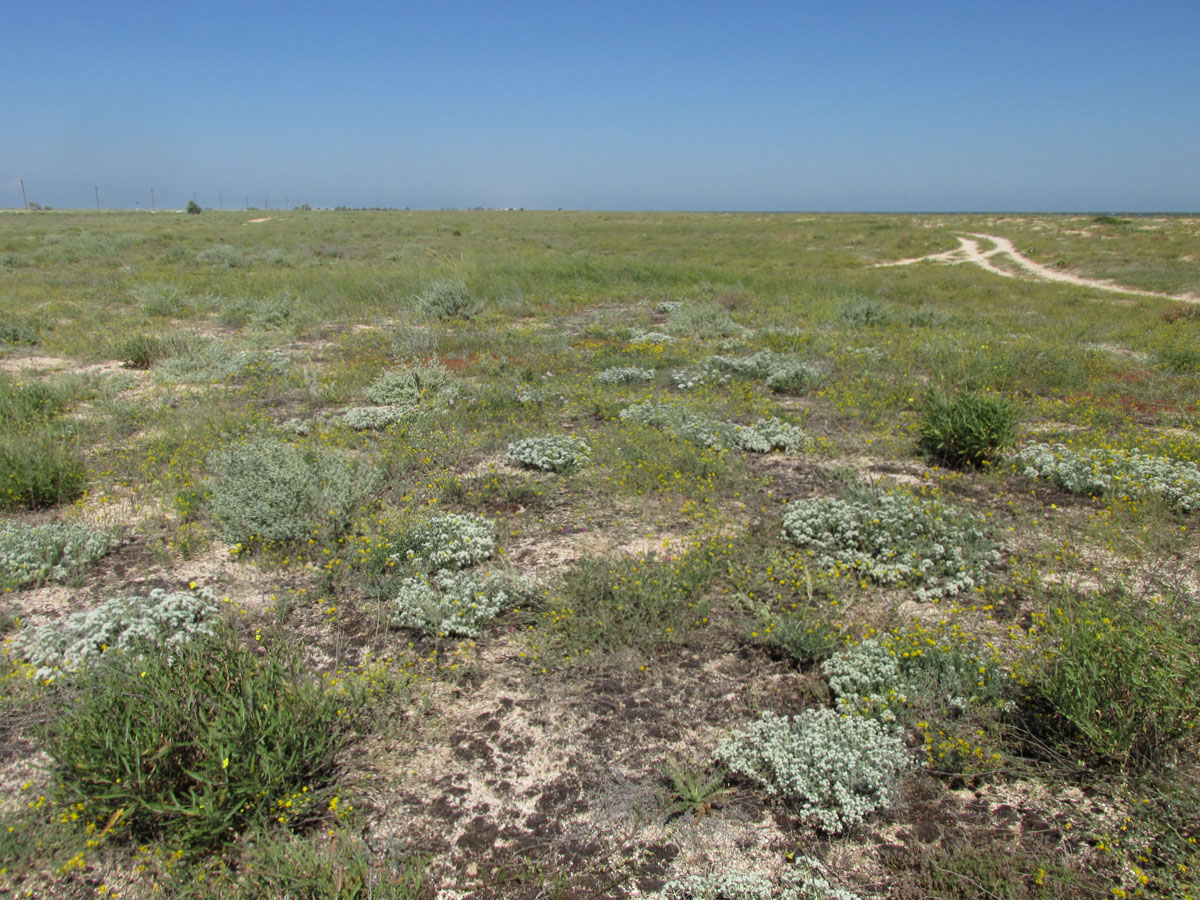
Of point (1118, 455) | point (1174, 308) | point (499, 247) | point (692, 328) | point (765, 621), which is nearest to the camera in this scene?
point (765, 621)

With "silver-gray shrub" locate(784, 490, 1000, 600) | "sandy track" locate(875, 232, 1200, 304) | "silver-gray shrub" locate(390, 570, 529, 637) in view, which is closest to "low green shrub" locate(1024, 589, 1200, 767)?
"silver-gray shrub" locate(784, 490, 1000, 600)

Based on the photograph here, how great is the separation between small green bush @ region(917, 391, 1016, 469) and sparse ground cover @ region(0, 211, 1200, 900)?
0.03m

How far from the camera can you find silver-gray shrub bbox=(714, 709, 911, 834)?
2.88 metres

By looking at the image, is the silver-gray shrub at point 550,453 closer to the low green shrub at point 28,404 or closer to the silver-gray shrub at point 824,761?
the silver-gray shrub at point 824,761

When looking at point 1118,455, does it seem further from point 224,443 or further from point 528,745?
point 224,443

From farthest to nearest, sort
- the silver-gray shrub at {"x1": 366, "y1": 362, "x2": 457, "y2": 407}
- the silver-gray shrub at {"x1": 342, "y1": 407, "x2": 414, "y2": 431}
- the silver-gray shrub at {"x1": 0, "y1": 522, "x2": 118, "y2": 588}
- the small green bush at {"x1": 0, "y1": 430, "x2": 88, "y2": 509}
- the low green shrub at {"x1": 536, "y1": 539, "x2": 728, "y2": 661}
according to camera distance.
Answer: the silver-gray shrub at {"x1": 366, "y1": 362, "x2": 457, "y2": 407}
the silver-gray shrub at {"x1": 342, "y1": 407, "x2": 414, "y2": 431}
the small green bush at {"x1": 0, "y1": 430, "x2": 88, "y2": 509}
the silver-gray shrub at {"x1": 0, "y1": 522, "x2": 118, "y2": 588}
the low green shrub at {"x1": 536, "y1": 539, "x2": 728, "y2": 661}

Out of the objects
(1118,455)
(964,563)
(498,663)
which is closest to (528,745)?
(498,663)

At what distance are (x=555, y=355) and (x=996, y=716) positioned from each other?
8562mm

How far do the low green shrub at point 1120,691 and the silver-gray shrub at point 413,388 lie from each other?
6667mm

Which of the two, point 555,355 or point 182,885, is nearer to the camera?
point 182,885

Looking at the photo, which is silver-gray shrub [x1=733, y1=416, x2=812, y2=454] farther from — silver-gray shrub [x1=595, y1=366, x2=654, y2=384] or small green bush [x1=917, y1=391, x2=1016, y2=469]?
silver-gray shrub [x1=595, y1=366, x2=654, y2=384]

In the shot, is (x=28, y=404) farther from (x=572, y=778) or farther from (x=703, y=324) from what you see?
(x=703, y=324)

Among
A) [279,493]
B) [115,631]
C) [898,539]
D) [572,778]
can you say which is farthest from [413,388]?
[572,778]

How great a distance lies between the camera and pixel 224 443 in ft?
22.9
